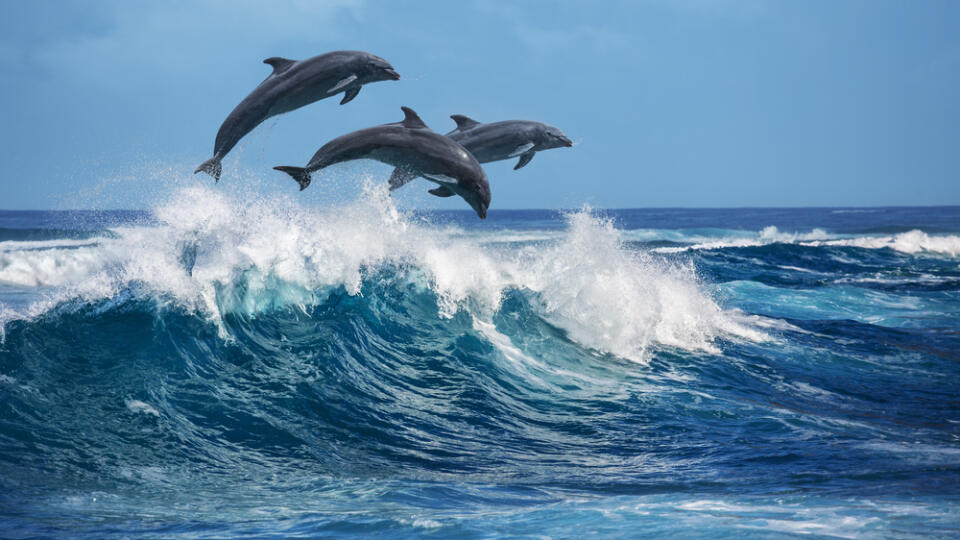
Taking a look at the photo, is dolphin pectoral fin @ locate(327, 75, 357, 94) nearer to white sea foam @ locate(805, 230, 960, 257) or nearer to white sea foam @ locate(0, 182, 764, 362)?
white sea foam @ locate(0, 182, 764, 362)

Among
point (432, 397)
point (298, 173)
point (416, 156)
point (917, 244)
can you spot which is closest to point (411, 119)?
point (416, 156)

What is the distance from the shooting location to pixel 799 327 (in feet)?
43.5

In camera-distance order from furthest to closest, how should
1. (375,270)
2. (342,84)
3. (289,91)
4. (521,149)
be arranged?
(375,270), (521,149), (342,84), (289,91)

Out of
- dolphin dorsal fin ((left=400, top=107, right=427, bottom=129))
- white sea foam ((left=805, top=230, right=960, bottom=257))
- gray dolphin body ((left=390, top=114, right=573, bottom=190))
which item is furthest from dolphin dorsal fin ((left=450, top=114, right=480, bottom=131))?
white sea foam ((left=805, top=230, right=960, bottom=257))

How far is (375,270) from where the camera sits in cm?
1060

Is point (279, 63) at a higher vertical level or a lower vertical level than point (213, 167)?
higher

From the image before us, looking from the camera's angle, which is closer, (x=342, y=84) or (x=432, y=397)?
(x=342, y=84)

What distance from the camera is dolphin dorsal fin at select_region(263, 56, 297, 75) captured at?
6965mm

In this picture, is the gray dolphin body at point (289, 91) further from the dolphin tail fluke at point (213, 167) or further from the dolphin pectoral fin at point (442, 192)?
the dolphin pectoral fin at point (442, 192)

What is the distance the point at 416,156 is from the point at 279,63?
5.31 ft

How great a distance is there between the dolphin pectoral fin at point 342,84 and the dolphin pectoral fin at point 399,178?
0.85 meters

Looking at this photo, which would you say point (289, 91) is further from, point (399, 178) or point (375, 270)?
point (375, 270)

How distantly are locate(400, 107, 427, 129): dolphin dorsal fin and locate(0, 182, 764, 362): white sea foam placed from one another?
3.36 m

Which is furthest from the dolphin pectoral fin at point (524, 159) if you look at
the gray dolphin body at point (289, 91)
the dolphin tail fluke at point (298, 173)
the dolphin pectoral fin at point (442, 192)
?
the dolphin tail fluke at point (298, 173)
